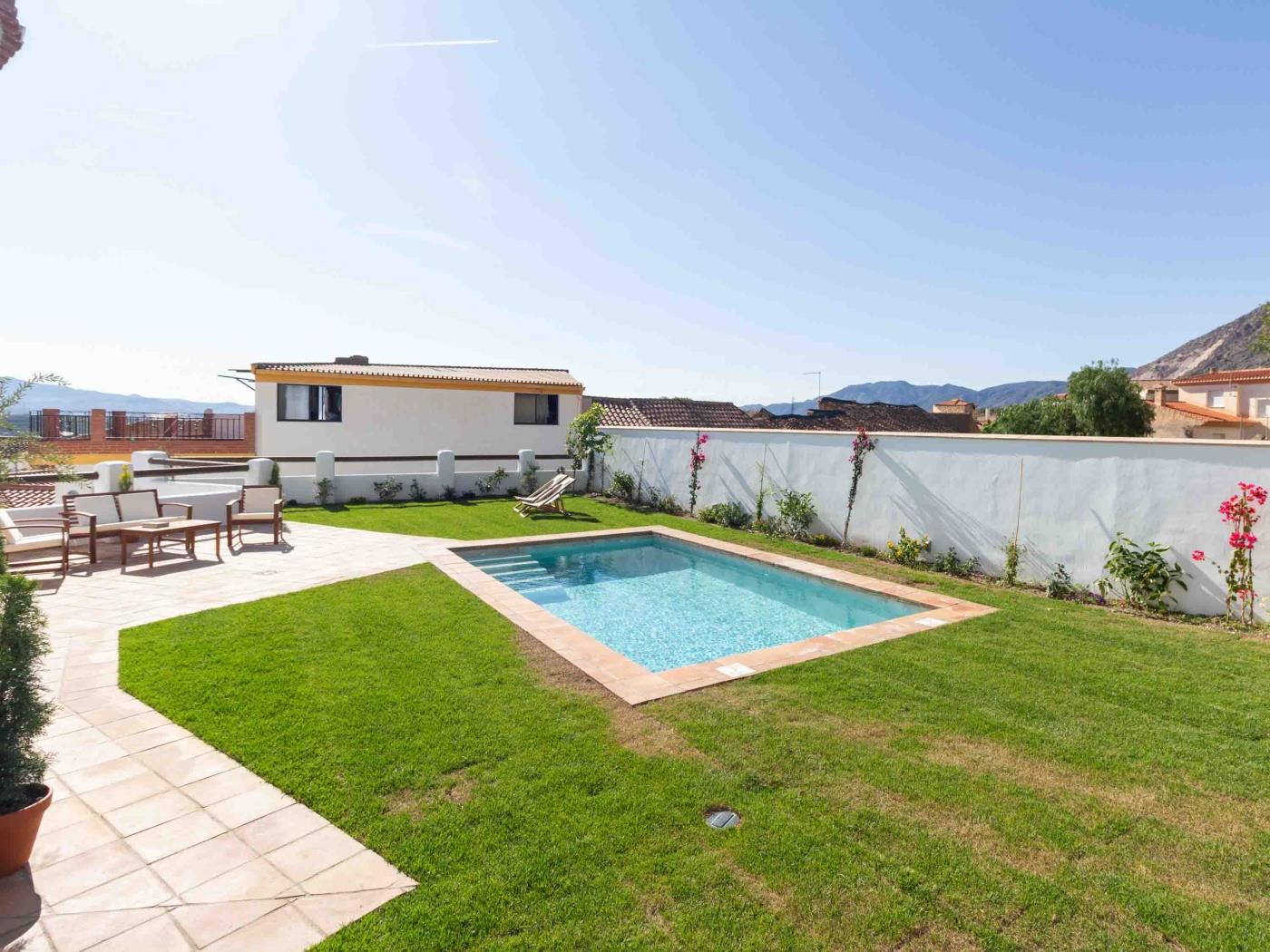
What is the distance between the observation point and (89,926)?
244 cm

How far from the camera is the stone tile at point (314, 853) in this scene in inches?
110

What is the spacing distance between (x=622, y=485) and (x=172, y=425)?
20.2 meters

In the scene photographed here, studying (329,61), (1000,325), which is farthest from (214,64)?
(1000,325)

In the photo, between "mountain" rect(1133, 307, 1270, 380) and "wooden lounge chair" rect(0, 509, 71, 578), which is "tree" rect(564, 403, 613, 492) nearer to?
"wooden lounge chair" rect(0, 509, 71, 578)

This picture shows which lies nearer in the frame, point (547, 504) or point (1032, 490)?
point (1032, 490)

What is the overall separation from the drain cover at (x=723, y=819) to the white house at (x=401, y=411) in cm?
1550

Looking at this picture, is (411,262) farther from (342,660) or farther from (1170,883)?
(1170,883)

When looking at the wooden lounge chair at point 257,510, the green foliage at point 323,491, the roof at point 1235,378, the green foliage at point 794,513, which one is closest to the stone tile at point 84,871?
the wooden lounge chair at point 257,510

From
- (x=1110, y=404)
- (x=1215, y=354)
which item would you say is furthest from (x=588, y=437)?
(x=1215, y=354)

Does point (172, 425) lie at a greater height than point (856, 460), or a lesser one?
greater

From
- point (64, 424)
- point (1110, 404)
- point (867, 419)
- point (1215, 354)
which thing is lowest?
point (64, 424)

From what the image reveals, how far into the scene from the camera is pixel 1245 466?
675 centimetres

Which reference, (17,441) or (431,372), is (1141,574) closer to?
(17,441)

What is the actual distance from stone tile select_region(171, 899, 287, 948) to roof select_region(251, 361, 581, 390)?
56.9 feet
